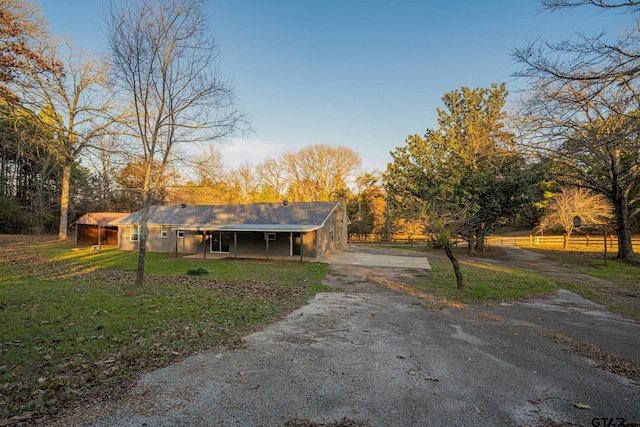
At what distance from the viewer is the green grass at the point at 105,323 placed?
12.4 feet

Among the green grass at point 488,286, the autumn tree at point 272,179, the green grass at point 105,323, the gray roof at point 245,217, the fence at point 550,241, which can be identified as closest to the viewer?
the green grass at point 105,323

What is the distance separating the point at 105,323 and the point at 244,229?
13410 millimetres

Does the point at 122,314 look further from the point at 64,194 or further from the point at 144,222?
the point at 64,194

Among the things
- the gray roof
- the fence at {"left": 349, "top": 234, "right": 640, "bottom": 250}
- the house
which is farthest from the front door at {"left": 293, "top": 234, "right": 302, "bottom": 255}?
the fence at {"left": 349, "top": 234, "right": 640, "bottom": 250}

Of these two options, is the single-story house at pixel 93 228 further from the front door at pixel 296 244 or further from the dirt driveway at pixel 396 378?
the dirt driveway at pixel 396 378

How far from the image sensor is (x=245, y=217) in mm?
23438

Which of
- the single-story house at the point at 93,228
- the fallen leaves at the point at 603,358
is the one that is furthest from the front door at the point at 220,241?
the fallen leaves at the point at 603,358

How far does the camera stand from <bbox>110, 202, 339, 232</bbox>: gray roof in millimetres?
20344

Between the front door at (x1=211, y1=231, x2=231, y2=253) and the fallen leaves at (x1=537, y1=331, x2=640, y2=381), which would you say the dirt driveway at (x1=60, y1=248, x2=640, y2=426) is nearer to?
the fallen leaves at (x1=537, y1=331, x2=640, y2=381)

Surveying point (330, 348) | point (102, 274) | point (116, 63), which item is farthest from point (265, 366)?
point (102, 274)

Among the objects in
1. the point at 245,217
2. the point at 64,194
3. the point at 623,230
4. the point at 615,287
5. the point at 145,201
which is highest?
the point at 64,194

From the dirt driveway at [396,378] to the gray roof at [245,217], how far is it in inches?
511

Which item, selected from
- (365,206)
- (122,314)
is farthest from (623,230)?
(365,206)

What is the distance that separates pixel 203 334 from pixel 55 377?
212 cm
